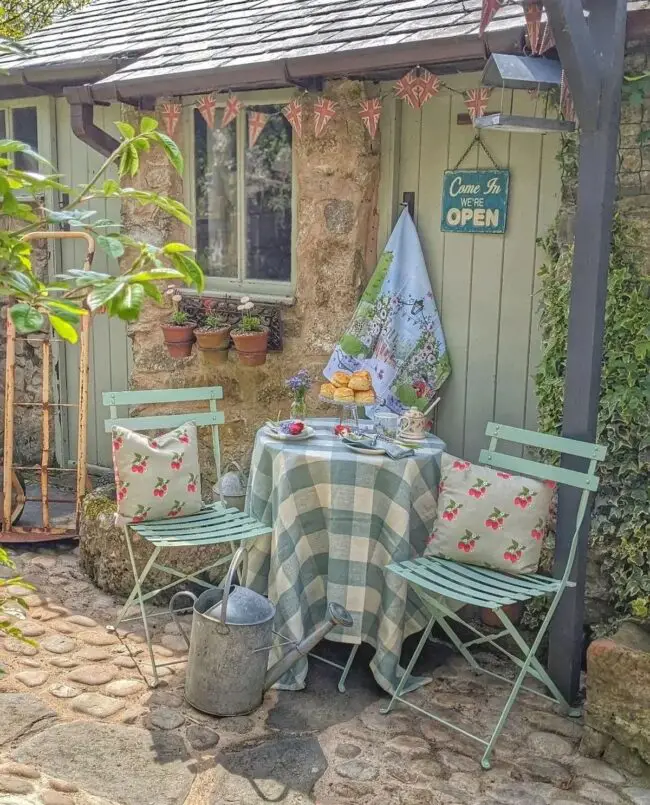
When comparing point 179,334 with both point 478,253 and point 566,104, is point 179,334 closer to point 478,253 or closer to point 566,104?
point 478,253

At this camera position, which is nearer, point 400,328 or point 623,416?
point 623,416

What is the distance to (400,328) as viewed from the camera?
4965 millimetres

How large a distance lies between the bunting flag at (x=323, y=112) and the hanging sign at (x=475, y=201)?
70cm

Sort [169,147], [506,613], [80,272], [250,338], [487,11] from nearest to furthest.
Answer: [80,272] < [169,147] < [487,11] < [506,613] < [250,338]

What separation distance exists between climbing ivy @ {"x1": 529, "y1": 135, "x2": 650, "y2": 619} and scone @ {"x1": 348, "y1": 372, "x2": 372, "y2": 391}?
0.94 meters

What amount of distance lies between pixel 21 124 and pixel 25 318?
245 inches

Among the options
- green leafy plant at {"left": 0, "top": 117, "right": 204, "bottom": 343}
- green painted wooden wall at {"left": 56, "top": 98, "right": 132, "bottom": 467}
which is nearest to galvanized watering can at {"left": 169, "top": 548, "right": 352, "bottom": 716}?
green leafy plant at {"left": 0, "top": 117, "right": 204, "bottom": 343}

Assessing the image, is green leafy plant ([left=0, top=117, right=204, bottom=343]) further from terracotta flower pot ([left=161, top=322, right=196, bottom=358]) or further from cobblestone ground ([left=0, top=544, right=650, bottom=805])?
terracotta flower pot ([left=161, top=322, right=196, bottom=358])

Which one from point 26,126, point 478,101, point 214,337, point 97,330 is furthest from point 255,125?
point 26,126

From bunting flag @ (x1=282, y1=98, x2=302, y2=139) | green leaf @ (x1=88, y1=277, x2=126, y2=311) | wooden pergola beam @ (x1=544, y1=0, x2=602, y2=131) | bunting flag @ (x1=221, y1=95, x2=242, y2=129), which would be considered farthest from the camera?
bunting flag @ (x1=221, y1=95, x2=242, y2=129)

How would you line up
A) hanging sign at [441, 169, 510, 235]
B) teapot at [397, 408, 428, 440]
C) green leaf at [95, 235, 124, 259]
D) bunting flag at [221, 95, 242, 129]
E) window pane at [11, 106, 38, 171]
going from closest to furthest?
green leaf at [95, 235, 124, 259], teapot at [397, 408, 428, 440], hanging sign at [441, 169, 510, 235], bunting flag at [221, 95, 242, 129], window pane at [11, 106, 38, 171]

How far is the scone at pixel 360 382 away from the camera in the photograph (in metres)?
4.46

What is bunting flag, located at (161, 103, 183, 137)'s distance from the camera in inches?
218

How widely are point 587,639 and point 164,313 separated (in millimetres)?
3310
